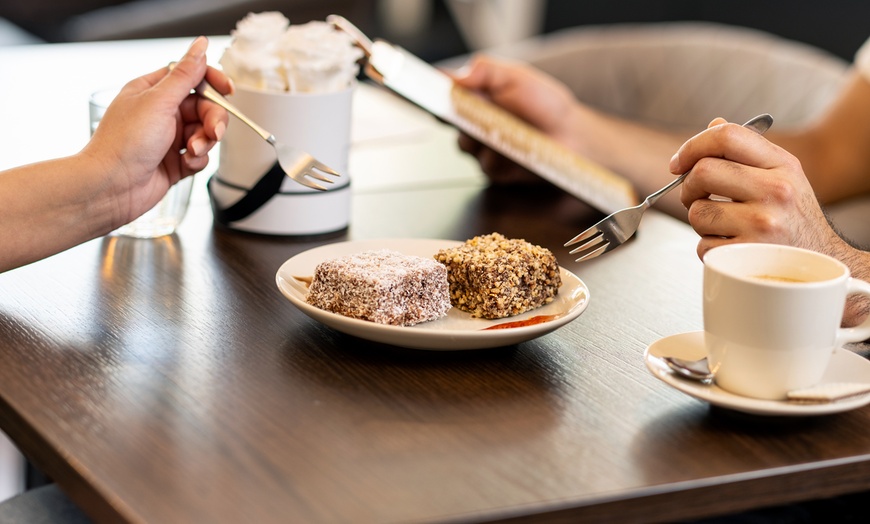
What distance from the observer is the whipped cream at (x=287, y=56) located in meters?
1.10

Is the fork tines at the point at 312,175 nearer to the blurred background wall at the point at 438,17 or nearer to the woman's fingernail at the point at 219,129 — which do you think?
the woman's fingernail at the point at 219,129

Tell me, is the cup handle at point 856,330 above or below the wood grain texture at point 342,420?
above

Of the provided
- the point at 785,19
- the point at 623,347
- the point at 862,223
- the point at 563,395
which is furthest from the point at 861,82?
the point at 785,19

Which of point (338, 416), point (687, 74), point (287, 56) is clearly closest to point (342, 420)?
point (338, 416)

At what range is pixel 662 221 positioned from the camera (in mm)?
1347

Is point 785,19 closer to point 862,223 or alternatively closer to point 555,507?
point 862,223

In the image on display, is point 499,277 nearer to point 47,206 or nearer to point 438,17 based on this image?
point 47,206

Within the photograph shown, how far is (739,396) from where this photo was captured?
77cm

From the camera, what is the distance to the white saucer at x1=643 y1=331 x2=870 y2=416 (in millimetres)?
739

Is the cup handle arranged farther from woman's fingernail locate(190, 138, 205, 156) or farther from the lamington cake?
woman's fingernail locate(190, 138, 205, 156)

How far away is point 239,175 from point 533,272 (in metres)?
0.41

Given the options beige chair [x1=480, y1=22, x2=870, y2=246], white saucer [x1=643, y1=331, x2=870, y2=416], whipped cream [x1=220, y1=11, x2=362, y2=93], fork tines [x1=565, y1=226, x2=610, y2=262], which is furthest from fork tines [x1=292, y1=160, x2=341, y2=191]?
beige chair [x1=480, y1=22, x2=870, y2=246]

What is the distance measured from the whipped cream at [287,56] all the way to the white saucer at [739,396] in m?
0.50

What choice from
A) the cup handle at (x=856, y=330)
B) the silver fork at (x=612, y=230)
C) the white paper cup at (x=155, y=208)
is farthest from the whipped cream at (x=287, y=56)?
the cup handle at (x=856, y=330)
